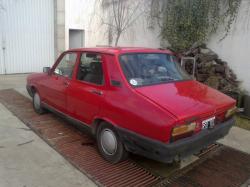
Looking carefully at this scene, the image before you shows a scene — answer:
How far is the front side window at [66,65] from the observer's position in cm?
447

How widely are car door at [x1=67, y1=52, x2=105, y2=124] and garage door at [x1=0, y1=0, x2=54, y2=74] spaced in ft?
24.1

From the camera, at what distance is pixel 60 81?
15.3ft

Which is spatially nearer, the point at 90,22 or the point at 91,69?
the point at 91,69

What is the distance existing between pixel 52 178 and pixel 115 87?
1391mm

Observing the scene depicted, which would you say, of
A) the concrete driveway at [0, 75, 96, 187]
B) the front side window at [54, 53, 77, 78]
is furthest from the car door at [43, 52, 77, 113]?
the concrete driveway at [0, 75, 96, 187]

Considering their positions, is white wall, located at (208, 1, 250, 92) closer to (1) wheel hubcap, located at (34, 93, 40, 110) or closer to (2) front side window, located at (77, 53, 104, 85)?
(2) front side window, located at (77, 53, 104, 85)

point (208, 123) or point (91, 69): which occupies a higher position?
point (91, 69)

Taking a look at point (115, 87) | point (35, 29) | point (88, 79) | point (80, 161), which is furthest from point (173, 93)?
point (35, 29)

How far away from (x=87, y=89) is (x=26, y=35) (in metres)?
8.05

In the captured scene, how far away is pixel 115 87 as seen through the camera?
11.4 ft

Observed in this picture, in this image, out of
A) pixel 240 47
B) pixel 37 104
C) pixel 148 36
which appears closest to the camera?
pixel 37 104

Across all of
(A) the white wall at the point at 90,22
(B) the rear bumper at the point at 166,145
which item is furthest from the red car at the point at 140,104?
(A) the white wall at the point at 90,22

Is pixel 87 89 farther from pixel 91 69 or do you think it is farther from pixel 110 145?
pixel 110 145

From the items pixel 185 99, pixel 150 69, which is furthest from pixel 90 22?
pixel 185 99
